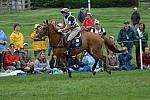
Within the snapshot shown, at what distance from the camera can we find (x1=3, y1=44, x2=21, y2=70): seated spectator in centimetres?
2011

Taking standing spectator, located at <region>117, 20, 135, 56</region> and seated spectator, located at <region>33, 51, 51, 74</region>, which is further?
standing spectator, located at <region>117, 20, 135, 56</region>

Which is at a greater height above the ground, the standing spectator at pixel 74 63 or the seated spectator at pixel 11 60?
the seated spectator at pixel 11 60

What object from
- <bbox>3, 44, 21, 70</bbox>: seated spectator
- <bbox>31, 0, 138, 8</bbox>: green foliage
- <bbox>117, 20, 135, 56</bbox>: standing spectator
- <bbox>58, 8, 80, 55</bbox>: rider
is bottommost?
<bbox>31, 0, 138, 8</bbox>: green foliage

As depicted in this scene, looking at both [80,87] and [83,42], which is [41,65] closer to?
[83,42]

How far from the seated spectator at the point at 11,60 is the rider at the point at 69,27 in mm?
2014

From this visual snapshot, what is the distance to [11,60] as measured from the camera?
66.1ft

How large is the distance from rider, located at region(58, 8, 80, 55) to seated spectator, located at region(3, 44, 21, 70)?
2.01 m

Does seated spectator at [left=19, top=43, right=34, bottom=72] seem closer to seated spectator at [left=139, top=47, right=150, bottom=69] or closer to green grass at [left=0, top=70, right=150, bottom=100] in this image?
green grass at [left=0, top=70, right=150, bottom=100]

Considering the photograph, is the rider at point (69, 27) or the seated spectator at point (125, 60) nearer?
the rider at point (69, 27)

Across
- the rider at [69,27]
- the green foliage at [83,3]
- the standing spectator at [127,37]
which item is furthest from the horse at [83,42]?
the green foliage at [83,3]

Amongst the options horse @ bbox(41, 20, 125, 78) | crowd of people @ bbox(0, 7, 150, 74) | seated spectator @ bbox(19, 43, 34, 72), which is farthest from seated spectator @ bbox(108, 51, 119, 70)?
seated spectator @ bbox(19, 43, 34, 72)

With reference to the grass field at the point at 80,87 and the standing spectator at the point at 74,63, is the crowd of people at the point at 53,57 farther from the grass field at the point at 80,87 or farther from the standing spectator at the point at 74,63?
the grass field at the point at 80,87

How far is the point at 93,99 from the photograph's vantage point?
45.8 feet

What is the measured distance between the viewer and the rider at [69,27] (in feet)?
61.5
